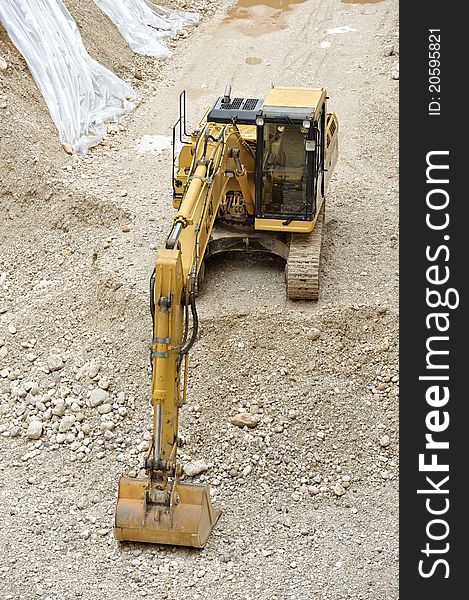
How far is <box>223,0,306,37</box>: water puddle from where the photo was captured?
23875mm

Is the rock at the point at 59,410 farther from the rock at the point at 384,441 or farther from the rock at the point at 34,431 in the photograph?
the rock at the point at 384,441

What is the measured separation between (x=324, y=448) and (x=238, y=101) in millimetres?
4671

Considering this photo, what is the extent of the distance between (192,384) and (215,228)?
2.55 metres

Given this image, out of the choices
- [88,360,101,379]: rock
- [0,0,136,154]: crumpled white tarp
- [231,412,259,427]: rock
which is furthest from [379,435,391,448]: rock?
[0,0,136,154]: crumpled white tarp

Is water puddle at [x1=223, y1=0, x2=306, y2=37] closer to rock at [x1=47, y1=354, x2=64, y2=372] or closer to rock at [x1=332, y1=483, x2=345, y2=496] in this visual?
rock at [x1=47, y1=354, x2=64, y2=372]

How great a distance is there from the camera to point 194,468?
1196 centimetres

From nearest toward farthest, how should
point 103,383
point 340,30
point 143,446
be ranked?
point 143,446 < point 103,383 < point 340,30

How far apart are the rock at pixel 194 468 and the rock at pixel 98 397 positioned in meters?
1.43

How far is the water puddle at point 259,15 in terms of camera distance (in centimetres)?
2388

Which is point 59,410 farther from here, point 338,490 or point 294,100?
point 294,100

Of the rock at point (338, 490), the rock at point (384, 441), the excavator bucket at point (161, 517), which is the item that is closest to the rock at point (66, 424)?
the excavator bucket at point (161, 517)

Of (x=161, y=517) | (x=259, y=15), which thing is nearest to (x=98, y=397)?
(x=161, y=517)

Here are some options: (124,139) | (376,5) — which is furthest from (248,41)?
(124,139)

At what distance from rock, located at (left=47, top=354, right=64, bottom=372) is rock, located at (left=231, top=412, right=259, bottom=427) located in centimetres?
226
